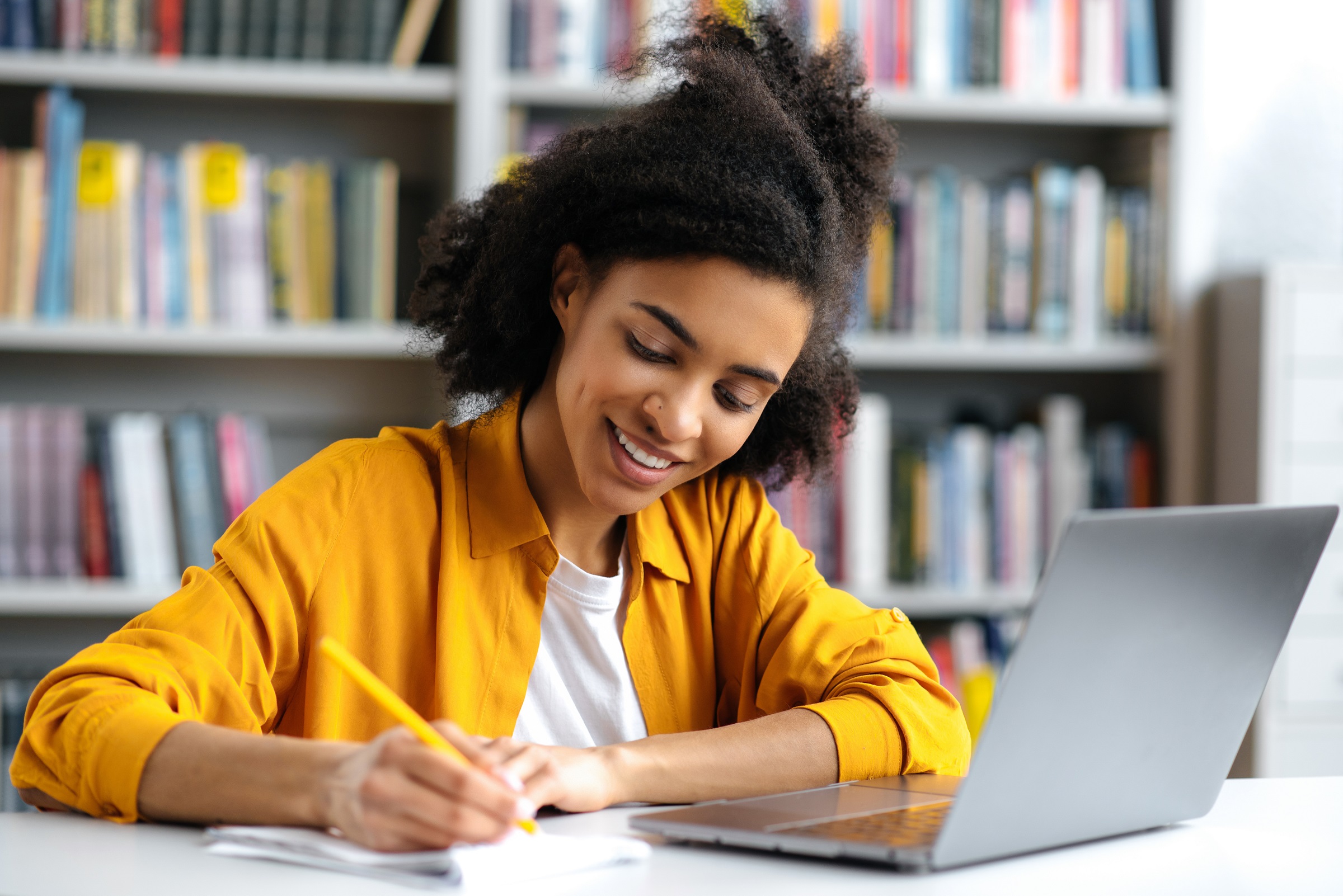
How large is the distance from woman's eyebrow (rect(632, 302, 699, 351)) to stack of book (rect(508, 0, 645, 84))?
47.7 inches

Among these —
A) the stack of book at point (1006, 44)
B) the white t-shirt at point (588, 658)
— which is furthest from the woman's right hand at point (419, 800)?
the stack of book at point (1006, 44)

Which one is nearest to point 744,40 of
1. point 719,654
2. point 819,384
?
point 819,384

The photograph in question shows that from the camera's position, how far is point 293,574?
1.01 m

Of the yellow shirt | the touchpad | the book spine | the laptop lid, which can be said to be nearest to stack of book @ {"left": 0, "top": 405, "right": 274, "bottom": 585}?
the book spine

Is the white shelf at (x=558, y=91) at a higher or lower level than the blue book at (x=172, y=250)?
higher

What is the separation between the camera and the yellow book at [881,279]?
86.4 inches

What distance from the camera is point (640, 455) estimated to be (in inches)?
41.4

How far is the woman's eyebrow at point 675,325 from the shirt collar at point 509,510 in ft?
0.72

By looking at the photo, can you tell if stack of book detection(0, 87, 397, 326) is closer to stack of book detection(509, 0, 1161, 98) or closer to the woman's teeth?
stack of book detection(509, 0, 1161, 98)

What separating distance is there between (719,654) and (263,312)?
1.18 m

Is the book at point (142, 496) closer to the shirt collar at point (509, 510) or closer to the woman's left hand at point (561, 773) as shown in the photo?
the shirt collar at point (509, 510)

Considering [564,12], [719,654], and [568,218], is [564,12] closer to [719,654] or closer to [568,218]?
[568,218]

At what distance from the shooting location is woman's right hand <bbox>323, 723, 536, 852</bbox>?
65 centimetres

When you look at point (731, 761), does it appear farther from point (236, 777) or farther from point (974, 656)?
point (974, 656)
